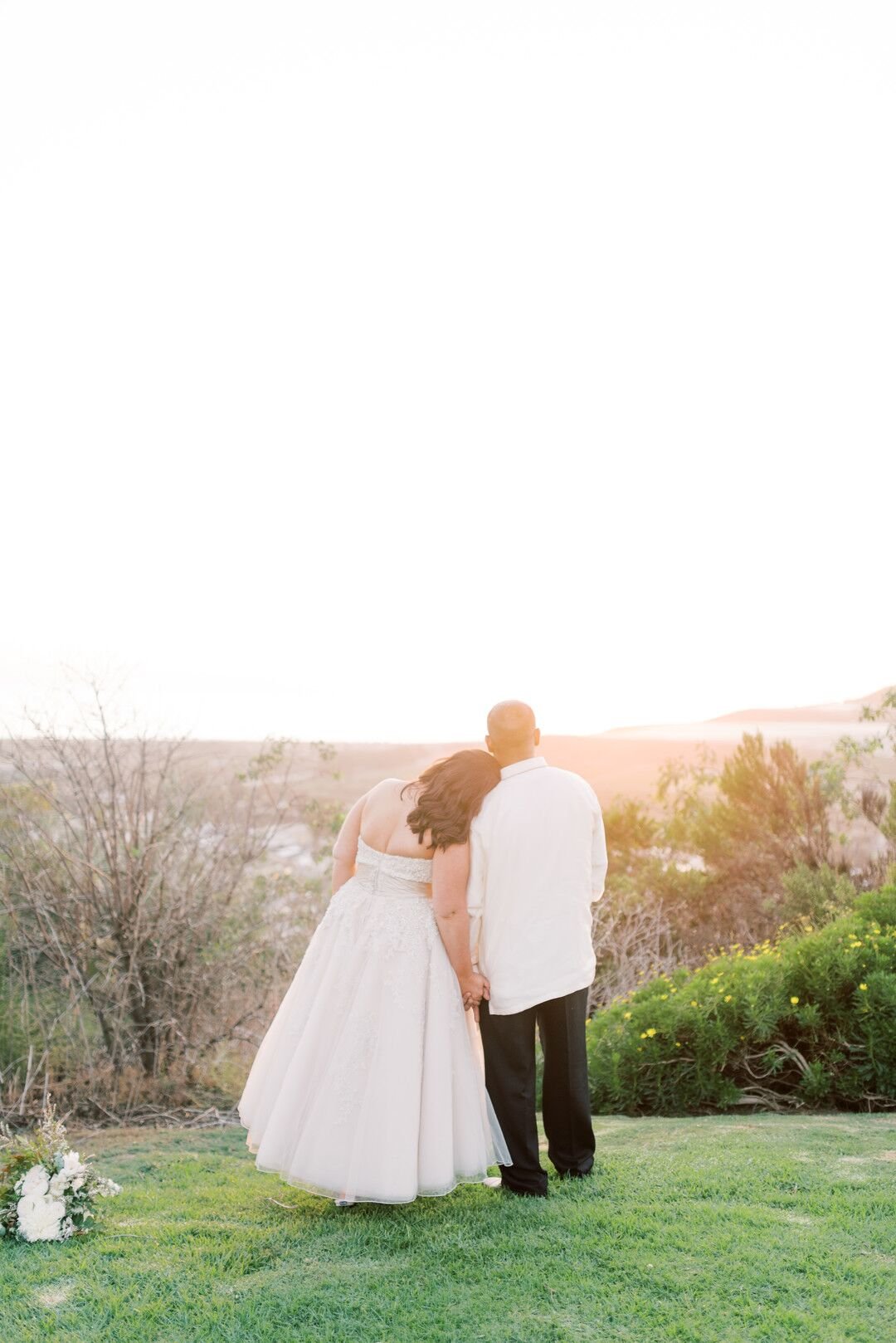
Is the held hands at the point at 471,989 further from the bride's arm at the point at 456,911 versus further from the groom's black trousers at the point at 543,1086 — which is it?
the groom's black trousers at the point at 543,1086

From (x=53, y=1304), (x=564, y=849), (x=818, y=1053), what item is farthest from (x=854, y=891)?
(x=53, y=1304)

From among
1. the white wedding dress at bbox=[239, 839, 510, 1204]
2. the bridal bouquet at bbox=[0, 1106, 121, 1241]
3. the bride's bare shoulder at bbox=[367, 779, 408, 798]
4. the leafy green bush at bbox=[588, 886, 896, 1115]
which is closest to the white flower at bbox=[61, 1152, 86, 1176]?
the bridal bouquet at bbox=[0, 1106, 121, 1241]

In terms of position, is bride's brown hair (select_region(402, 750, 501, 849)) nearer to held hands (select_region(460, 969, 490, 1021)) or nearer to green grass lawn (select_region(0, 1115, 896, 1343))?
held hands (select_region(460, 969, 490, 1021))

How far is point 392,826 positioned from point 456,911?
411 mm

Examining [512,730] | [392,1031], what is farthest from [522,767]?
[392,1031]

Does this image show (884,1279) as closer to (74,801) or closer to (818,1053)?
(818,1053)

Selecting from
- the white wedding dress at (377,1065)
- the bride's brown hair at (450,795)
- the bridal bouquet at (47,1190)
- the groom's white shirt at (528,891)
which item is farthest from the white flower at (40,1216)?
the bride's brown hair at (450,795)

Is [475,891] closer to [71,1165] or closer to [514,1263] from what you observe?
[514,1263]

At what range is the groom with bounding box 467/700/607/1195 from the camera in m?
4.06

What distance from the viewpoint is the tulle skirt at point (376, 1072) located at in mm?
3793

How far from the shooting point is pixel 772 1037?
6105mm

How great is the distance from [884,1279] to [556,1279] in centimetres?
99

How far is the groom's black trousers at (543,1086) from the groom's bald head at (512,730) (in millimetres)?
969

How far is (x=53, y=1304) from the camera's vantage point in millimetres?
3248
